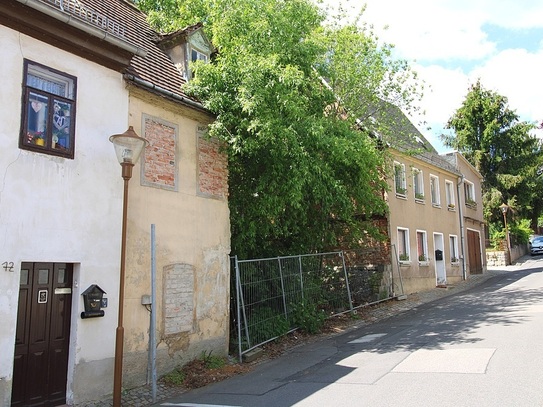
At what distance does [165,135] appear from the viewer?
945 cm

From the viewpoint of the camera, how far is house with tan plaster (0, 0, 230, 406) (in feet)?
22.3

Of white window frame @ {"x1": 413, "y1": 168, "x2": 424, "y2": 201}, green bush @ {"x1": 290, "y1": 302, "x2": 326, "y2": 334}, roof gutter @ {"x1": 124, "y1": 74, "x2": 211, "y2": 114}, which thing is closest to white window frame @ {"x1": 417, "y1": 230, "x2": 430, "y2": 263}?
white window frame @ {"x1": 413, "y1": 168, "x2": 424, "y2": 201}

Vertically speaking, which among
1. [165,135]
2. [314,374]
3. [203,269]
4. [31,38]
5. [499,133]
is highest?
[499,133]

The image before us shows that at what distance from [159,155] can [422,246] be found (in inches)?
602

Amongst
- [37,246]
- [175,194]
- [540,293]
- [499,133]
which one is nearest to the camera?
[37,246]

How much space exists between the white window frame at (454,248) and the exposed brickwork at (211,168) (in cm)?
1684

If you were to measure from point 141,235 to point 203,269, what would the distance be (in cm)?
184

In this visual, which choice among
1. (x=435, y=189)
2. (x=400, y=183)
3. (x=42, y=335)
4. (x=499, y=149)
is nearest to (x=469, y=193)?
(x=435, y=189)

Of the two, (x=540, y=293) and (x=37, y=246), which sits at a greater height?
(x=37, y=246)

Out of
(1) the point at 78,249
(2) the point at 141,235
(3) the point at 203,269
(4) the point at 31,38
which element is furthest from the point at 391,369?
(4) the point at 31,38

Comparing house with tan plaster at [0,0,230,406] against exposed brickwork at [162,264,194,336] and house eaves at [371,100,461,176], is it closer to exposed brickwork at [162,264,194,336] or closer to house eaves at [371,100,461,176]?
exposed brickwork at [162,264,194,336]

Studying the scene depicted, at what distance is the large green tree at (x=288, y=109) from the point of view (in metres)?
9.89

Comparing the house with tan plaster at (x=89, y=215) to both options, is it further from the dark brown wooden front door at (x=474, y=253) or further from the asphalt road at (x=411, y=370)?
the dark brown wooden front door at (x=474, y=253)

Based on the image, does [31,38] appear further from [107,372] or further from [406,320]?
[406,320]
